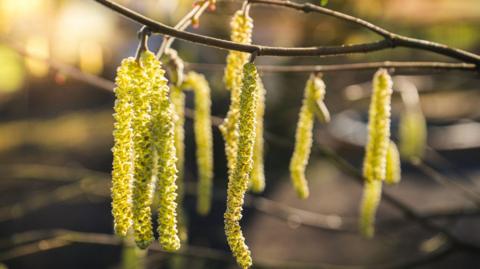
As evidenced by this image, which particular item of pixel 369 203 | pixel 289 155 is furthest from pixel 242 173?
pixel 289 155

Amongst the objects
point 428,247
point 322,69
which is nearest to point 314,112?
point 322,69

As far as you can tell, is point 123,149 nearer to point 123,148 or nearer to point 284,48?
point 123,148

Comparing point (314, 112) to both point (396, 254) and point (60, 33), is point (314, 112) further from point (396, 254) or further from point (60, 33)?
point (60, 33)

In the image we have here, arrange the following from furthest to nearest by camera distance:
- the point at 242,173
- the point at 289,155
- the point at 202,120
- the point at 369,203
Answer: the point at 289,155
the point at 369,203
the point at 202,120
the point at 242,173

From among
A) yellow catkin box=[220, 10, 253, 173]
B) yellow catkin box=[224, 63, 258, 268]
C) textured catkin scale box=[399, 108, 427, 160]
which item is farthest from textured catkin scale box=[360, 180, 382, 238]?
yellow catkin box=[224, 63, 258, 268]

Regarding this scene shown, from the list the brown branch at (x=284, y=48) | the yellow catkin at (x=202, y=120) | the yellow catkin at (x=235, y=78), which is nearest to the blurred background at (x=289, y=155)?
the yellow catkin at (x=202, y=120)

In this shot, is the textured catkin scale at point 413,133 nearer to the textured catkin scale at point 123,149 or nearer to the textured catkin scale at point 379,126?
the textured catkin scale at point 379,126

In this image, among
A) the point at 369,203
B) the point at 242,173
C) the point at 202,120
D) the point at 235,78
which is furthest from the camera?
the point at 369,203
